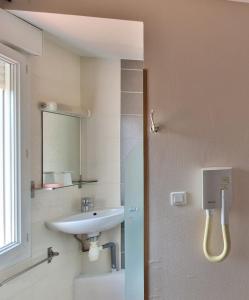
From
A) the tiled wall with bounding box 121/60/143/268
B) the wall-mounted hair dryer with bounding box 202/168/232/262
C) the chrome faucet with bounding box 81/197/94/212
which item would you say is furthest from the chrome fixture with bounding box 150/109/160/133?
the chrome faucet with bounding box 81/197/94/212

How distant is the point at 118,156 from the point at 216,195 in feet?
2.83

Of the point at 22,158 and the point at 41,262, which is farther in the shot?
the point at 41,262

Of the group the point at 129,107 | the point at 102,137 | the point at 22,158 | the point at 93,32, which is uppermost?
the point at 93,32

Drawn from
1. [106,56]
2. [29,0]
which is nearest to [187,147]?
[106,56]

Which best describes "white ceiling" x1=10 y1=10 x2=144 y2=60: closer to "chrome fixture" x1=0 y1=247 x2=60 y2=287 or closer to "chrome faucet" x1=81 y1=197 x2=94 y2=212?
"chrome faucet" x1=81 y1=197 x2=94 y2=212

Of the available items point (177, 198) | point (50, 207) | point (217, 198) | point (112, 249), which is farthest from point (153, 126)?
point (112, 249)

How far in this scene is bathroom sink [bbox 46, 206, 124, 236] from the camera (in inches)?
73.8

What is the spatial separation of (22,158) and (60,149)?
0.44 meters

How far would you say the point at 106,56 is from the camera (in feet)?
6.74

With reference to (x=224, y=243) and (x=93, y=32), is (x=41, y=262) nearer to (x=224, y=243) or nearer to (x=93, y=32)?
(x=224, y=243)

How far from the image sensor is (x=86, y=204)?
2141mm

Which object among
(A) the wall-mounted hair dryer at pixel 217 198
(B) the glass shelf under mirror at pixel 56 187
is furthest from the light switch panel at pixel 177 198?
(B) the glass shelf under mirror at pixel 56 187

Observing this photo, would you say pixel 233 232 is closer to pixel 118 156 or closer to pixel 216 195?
pixel 216 195

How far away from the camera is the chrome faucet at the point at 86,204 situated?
7.01ft
